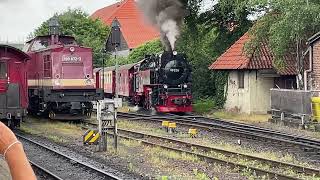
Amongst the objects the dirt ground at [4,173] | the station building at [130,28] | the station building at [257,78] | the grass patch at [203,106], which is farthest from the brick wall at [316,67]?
→ the station building at [130,28]

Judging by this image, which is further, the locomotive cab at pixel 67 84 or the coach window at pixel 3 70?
the locomotive cab at pixel 67 84

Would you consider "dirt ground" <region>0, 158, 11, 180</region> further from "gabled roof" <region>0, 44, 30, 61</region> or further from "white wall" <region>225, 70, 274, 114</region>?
"white wall" <region>225, 70, 274, 114</region>

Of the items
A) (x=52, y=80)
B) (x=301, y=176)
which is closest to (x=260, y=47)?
(x=52, y=80)

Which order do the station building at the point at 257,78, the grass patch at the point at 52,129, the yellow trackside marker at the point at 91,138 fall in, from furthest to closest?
1. the station building at the point at 257,78
2. the grass patch at the point at 52,129
3. the yellow trackside marker at the point at 91,138

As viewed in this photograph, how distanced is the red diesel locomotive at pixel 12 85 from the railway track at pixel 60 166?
9.46ft

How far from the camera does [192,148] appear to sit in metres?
16.1

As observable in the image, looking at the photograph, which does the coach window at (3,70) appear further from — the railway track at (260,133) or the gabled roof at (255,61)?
the gabled roof at (255,61)

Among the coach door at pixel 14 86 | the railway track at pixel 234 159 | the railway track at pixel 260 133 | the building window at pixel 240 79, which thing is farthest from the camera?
the building window at pixel 240 79

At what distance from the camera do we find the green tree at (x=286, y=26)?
23.8 meters

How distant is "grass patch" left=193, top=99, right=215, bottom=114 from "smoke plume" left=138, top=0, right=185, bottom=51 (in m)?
4.75

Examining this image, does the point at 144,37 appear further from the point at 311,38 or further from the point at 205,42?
the point at 311,38

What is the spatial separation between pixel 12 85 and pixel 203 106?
18.9 m

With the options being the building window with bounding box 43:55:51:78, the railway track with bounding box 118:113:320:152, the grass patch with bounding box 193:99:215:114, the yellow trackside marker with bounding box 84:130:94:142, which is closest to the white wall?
the grass patch with bounding box 193:99:215:114

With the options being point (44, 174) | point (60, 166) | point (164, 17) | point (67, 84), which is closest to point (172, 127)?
point (67, 84)
